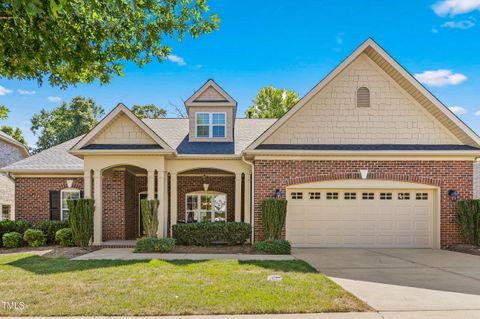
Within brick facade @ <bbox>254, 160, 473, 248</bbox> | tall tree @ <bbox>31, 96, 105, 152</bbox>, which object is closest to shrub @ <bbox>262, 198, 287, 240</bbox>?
brick facade @ <bbox>254, 160, 473, 248</bbox>

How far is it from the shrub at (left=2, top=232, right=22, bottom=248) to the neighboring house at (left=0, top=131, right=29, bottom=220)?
28.6 feet

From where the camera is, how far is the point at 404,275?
7801 millimetres

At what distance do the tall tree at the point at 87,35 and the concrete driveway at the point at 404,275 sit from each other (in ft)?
20.5

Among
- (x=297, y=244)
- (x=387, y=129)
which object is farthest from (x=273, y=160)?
(x=387, y=129)

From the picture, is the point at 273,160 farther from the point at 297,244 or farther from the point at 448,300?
the point at 448,300

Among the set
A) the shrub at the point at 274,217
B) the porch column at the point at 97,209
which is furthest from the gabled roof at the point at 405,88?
the porch column at the point at 97,209

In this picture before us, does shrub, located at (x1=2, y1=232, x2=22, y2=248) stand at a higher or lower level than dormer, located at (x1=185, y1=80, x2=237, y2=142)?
lower

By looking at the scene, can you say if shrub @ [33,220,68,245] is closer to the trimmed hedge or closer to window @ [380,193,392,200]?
the trimmed hedge

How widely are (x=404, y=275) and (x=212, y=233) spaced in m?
6.50

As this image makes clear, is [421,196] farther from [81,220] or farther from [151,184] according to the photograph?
[81,220]

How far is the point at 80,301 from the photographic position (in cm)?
571

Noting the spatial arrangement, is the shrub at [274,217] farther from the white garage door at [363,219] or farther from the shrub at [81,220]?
the shrub at [81,220]

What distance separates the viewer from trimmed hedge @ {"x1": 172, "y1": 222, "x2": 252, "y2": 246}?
12320 millimetres

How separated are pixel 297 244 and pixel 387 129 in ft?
17.5
